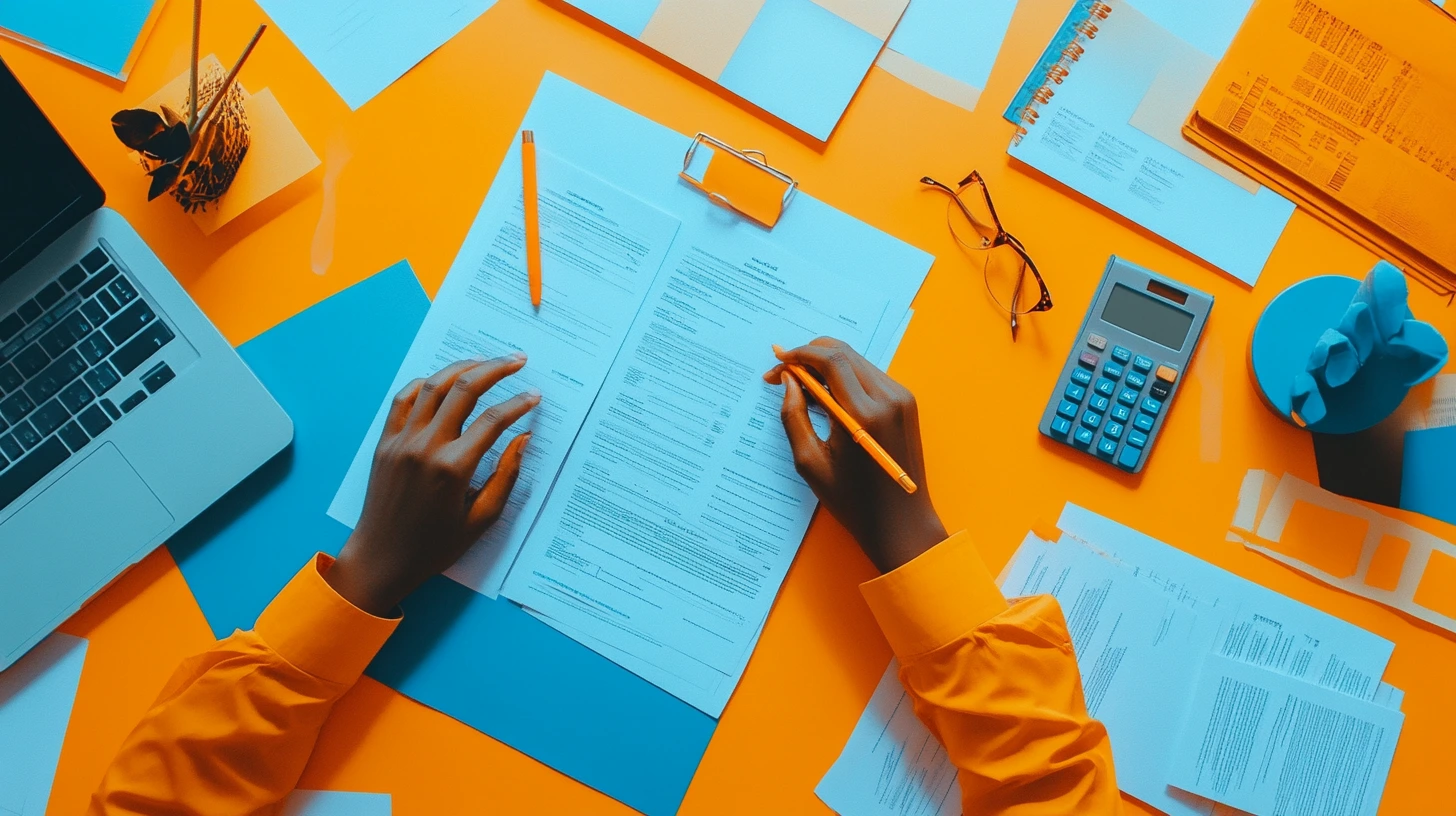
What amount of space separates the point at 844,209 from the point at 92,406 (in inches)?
28.2

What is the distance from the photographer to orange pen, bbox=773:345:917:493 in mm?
710

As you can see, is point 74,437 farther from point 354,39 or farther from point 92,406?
point 354,39

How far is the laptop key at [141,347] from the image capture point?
2.45ft

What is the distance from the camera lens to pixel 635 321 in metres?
0.82

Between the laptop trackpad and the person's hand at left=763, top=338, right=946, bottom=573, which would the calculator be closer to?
the person's hand at left=763, top=338, right=946, bottom=573

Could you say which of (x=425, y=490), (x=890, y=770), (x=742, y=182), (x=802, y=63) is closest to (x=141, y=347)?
(x=425, y=490)

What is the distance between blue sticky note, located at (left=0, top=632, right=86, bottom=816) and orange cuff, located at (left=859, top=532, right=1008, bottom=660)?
30.2 inches

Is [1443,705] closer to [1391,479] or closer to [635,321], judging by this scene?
[1391,479]

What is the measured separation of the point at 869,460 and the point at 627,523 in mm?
243

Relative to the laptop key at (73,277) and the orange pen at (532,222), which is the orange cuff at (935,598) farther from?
the laptop key at (73,277)

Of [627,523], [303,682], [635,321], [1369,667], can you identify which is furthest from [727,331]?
[1369,667]

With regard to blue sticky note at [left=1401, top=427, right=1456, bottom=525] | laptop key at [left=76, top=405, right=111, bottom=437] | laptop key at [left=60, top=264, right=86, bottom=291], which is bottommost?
laptop key at [left=76, top=405, right=111, bottom=437]

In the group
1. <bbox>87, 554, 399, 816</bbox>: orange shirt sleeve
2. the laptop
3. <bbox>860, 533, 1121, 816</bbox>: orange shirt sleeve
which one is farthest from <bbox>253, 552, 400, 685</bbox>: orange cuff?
<bbox>860, 533, 1121, 816</bbox>: orange shirt sleeve

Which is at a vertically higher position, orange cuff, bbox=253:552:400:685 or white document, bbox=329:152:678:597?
white document, bbox=329:152:678:597
